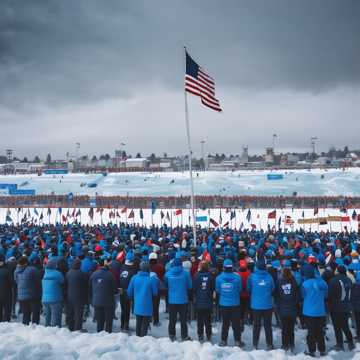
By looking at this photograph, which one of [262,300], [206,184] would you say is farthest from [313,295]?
[206,184]

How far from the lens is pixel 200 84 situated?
15.0m

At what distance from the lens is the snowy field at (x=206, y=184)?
63481 mm

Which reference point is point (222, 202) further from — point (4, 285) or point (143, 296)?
point (143, 296)

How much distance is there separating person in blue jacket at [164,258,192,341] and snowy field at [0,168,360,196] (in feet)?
181

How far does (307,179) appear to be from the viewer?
7250 cm

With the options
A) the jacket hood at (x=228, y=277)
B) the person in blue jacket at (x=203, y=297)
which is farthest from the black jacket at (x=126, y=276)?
the jacket hood at (x=228, y=277)

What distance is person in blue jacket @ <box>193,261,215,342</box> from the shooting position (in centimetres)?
718

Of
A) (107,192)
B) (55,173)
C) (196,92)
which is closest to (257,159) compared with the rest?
(55,173)

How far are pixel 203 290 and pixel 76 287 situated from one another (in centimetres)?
236

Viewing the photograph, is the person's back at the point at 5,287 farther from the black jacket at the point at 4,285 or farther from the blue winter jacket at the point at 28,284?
the blue winter jacket at the point at 28,284

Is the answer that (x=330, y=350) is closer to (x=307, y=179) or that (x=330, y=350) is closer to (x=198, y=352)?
(x=198, y=352)

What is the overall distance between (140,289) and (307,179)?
6968 cm

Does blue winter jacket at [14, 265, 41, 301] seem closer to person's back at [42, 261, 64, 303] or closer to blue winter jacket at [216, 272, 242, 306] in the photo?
person's back at [42, 261, 64, 303]

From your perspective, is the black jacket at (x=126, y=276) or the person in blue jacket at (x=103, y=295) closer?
the person in blue jacket at (x=103, y=295)
